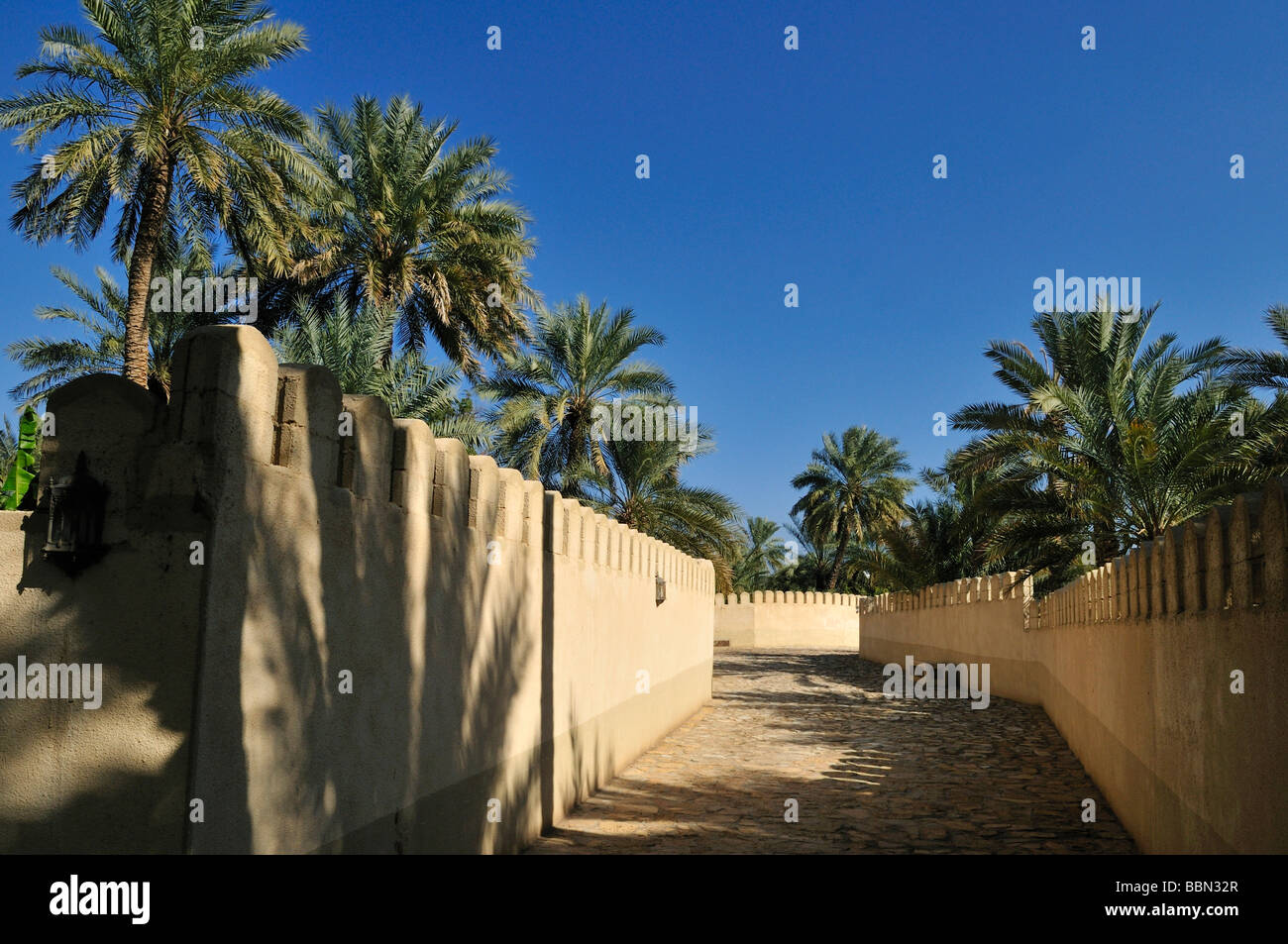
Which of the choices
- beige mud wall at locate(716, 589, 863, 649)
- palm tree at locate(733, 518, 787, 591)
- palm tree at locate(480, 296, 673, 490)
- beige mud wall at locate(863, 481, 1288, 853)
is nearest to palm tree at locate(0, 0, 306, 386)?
palm tree at locate(480, 296, 673, 490)

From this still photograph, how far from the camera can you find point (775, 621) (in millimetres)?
35469

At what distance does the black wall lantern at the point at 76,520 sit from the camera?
121 inches

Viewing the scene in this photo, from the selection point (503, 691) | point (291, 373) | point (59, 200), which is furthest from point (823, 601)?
point (291, 373)

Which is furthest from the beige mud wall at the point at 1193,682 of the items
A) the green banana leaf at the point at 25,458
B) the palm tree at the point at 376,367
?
the palm tree at the point at 376,367

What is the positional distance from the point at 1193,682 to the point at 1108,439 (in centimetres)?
1055

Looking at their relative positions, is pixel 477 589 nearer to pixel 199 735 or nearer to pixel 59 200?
pixel 199 735

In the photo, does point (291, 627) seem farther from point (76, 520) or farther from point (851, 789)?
point (851, 789)

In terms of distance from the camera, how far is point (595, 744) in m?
8.11

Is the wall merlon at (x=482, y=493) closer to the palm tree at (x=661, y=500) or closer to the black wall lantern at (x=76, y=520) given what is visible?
the black wall lantern at (x=76, y=520)

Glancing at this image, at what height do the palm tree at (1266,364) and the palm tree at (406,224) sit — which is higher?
the palm tree at (406,224)

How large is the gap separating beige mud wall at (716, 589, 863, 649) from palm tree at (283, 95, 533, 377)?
1800cm

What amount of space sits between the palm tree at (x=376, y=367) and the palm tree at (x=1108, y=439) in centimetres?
883

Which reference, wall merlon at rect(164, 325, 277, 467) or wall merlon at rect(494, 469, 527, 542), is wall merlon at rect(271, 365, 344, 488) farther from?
wall merlon at rect(494, 469, 527, 542)
